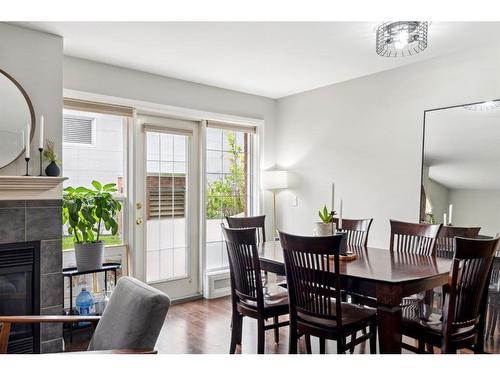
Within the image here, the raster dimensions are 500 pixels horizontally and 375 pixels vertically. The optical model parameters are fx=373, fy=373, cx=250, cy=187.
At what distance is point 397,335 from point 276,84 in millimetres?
2971

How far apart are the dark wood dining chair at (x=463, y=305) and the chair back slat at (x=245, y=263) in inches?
36.4

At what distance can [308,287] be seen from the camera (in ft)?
7.13

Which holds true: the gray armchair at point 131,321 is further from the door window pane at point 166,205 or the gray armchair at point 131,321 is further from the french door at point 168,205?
the door window pane at point 166,205

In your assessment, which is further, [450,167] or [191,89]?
[191,89]

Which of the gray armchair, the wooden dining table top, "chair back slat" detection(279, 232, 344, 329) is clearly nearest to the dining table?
the wooden dining table top

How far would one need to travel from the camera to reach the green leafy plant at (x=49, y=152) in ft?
9.12

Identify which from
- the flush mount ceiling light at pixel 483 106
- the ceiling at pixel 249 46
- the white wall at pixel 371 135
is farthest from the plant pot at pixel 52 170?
the flush mount ceiling light at pixel 483 106

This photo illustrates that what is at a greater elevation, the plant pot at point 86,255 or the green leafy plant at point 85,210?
the green leafy plant at point 85,210

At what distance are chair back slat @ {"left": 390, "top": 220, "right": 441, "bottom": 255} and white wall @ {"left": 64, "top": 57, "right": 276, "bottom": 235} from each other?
2075 mm

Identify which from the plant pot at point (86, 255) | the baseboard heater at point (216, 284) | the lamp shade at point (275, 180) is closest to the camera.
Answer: the plant pot at point (86, 255)

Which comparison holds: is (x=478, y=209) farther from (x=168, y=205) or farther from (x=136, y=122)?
(x=136, y=122)

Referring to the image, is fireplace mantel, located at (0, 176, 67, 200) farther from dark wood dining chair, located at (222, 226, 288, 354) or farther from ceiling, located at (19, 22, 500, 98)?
dark wood dining chair, located at (222, 226, 288, 354)
